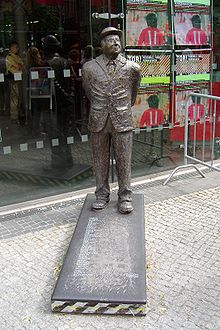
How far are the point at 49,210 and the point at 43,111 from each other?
53.5 inches

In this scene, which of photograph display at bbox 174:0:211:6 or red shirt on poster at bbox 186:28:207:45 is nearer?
photograph display at bbox 174:0:211:6

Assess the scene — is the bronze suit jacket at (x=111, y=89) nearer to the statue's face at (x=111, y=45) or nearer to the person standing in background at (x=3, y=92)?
the statue's face at (x=111, y=45)

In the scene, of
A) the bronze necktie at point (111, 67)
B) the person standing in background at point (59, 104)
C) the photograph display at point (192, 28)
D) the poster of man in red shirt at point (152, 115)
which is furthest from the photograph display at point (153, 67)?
the bronze necktie at point (111, 67)

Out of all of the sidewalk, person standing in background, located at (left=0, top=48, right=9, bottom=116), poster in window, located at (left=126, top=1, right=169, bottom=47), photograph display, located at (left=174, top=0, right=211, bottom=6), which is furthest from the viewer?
photograph display, located at (left=174, top=0, right=211, bottom=6)

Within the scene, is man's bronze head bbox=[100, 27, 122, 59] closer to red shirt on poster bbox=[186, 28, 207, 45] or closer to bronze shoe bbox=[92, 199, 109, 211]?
bronze shoe bbox=[92, 199, 109, 211]

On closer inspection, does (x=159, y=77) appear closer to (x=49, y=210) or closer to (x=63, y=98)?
(x=63, y=98)

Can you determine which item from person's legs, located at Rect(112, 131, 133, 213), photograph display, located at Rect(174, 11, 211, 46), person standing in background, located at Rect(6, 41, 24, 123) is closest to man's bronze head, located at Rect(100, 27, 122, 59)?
person's legs, located at Rect(112, 131, 133, 213)

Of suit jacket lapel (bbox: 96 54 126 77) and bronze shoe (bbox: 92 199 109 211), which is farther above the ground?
suit jacket lapel (bbox: 96 54 126 77)

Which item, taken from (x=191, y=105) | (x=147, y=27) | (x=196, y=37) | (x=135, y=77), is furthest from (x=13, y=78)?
(x=196, y=37)

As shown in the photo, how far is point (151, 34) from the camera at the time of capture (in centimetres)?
623

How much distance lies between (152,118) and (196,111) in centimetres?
74

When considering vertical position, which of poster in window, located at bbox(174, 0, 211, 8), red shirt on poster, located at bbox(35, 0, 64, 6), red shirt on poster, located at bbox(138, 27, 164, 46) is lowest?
red shirt on poster, located at bbox(138, 27, 164, 46)

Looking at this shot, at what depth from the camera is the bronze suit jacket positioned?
4242 mm

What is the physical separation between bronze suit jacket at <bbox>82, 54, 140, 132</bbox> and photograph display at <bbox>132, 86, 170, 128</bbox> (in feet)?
6.74
